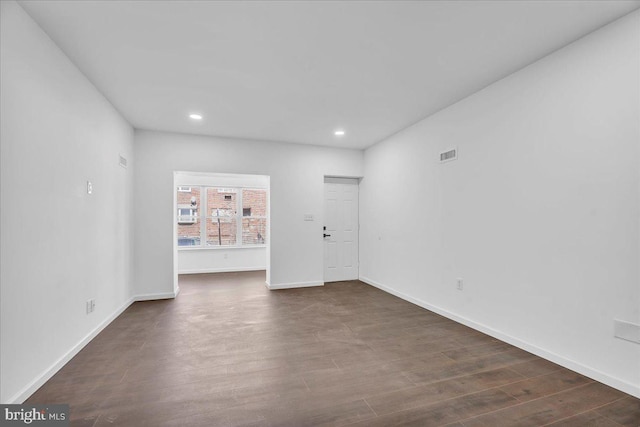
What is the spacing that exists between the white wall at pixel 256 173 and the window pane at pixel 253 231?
2475 mm

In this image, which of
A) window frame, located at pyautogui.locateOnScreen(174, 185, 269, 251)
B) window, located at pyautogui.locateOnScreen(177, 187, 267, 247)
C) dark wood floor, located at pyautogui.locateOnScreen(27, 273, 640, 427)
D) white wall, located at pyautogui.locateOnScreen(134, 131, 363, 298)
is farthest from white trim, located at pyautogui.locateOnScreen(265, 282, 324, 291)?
window, located at pyautogui.locateOnScreen(177, 187, 267, 247)

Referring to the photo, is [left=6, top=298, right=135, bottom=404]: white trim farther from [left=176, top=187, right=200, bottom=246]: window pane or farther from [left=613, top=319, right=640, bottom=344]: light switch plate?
[left=613, top=319, right=640, bottom=344]: light switch plate

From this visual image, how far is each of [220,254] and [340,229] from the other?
3388 millimetres

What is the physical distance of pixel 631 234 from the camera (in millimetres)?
2100

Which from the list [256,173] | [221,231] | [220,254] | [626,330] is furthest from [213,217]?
[626,330]

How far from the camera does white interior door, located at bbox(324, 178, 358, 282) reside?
19.6 ft

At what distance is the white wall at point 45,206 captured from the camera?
191 centimetres

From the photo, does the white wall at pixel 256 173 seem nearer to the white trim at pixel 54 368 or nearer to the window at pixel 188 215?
the white trim at pixel 54 368

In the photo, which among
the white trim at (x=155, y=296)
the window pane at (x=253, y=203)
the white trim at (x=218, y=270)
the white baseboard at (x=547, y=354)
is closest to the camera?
the white baseboard at (x=547, y=354)

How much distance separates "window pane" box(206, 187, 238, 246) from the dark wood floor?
12.7ft

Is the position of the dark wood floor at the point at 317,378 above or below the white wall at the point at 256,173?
below

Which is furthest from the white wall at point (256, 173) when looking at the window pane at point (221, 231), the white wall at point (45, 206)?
the window pane at point (221, 231)

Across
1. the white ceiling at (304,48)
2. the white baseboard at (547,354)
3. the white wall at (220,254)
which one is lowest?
the white baseboard at (547,354)

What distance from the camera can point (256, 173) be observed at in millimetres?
5270
